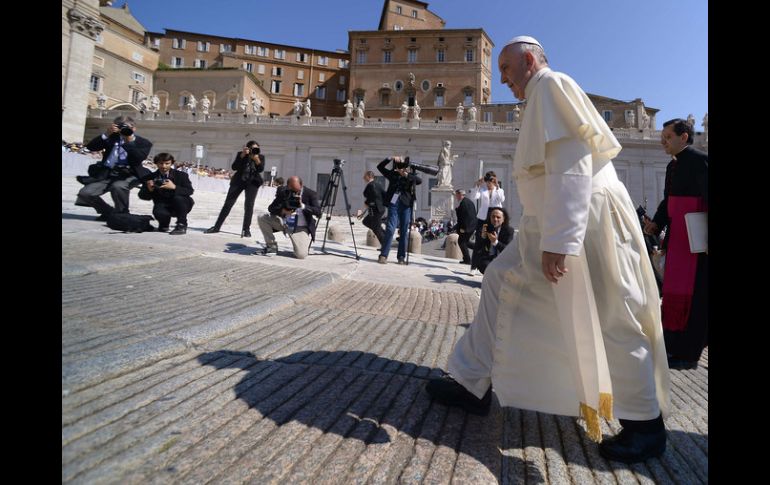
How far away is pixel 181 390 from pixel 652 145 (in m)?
40.5

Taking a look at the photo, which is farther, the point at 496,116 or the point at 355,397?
the point at 496,116

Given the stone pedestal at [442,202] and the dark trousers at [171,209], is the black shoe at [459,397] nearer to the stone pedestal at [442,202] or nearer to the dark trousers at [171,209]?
the dark trousers at [171,209]

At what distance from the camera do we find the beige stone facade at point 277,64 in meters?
59.1

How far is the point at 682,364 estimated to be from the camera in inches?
123

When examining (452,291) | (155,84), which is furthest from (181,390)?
(155,84)

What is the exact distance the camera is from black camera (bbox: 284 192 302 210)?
6.68 meters

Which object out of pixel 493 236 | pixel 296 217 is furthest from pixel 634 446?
pixel 296 217

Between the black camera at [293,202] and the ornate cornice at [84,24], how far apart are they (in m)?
34.5

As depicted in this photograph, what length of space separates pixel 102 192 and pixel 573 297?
26.8ft

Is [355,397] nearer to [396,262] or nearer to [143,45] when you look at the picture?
[396,262]

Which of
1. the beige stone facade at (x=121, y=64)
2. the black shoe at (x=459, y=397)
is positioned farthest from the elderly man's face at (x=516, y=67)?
the beige stone facade at (x=121, y=64)

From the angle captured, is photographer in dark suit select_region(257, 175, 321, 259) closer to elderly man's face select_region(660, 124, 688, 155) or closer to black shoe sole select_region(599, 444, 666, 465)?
elderly man's face select_region(660, 124, 688, 155)
